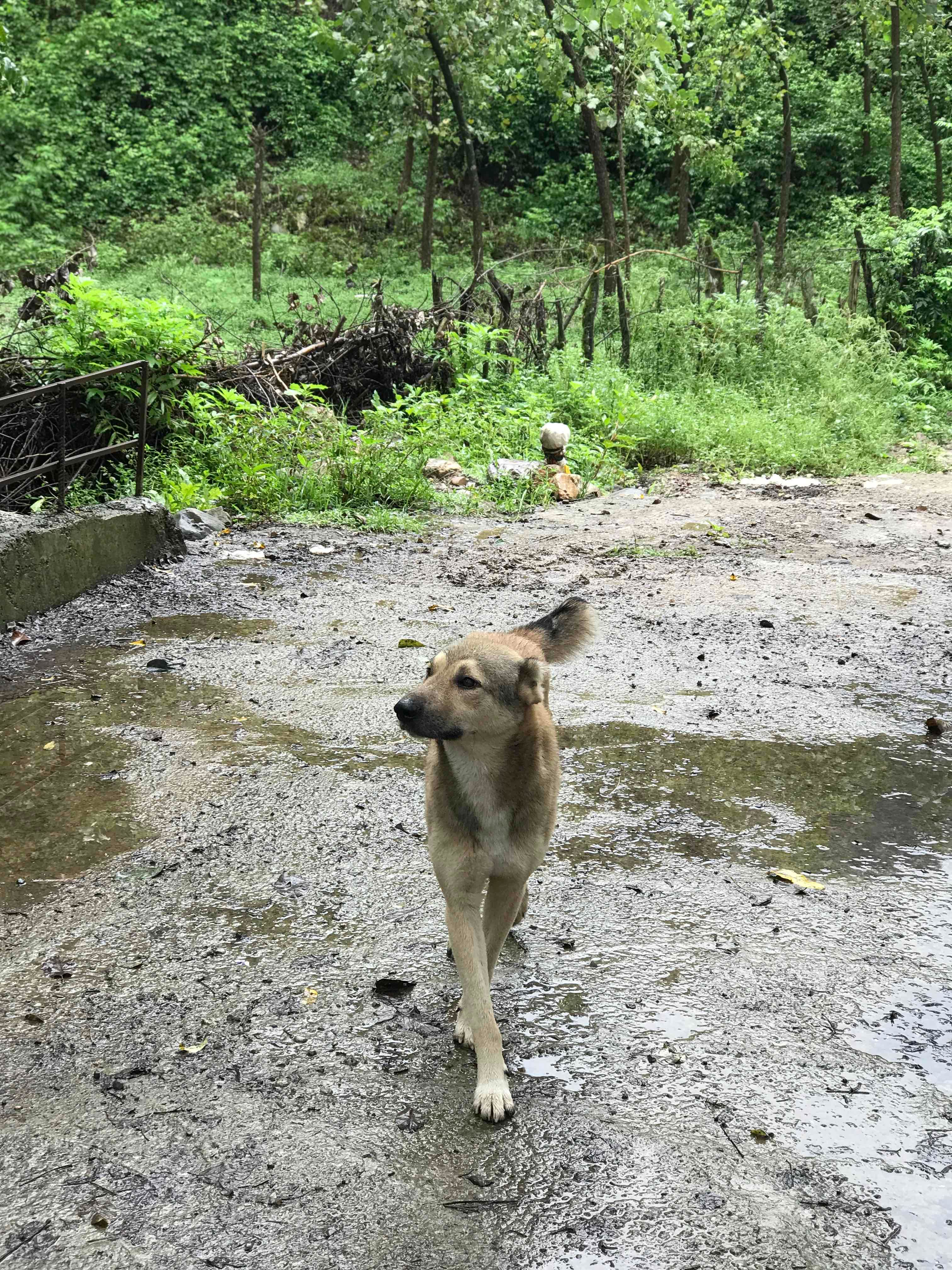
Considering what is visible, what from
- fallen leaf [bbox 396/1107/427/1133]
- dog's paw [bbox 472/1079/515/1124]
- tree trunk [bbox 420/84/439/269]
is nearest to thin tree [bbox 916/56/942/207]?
tree trunk [bbox 420/84/439/269]

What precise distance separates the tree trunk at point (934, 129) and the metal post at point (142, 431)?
69.3ft

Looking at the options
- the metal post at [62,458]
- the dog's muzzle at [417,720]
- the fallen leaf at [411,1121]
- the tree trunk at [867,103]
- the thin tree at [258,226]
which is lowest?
the fallen leaf at [411,1121]

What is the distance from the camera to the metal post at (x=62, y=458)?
7512mm

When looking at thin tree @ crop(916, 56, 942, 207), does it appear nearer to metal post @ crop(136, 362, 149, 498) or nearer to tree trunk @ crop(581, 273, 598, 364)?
tree trunk @ crop(581, 273, 598, 364)

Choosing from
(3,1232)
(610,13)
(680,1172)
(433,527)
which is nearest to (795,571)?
(433,527)

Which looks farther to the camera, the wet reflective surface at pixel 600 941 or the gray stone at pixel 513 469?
the gray stone at pixel 513 469

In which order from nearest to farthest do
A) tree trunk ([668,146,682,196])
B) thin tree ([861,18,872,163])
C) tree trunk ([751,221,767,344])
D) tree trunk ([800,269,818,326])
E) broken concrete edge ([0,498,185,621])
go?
broken concrete edge ([0,498,185,621])
tree trunk ([751,221,767,344])
tree trunk ([800,269,818,326])
tree trunk ([668,146,682,196])
thin tree ([861,18,872,163])

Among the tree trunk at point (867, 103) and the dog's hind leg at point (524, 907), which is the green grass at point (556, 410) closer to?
the dog's hind leg at point (524, 907)

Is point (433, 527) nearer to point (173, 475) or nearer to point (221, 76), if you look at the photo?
point (173, 475)

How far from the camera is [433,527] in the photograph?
10.1m

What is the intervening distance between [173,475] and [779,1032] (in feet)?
25.8

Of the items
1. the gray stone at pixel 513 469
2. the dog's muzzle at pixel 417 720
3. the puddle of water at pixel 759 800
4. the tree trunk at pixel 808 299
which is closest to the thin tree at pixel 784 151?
the tree trunk at pixel 808 299

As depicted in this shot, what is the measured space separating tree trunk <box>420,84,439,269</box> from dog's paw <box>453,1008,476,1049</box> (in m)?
21.8

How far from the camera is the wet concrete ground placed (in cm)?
253
